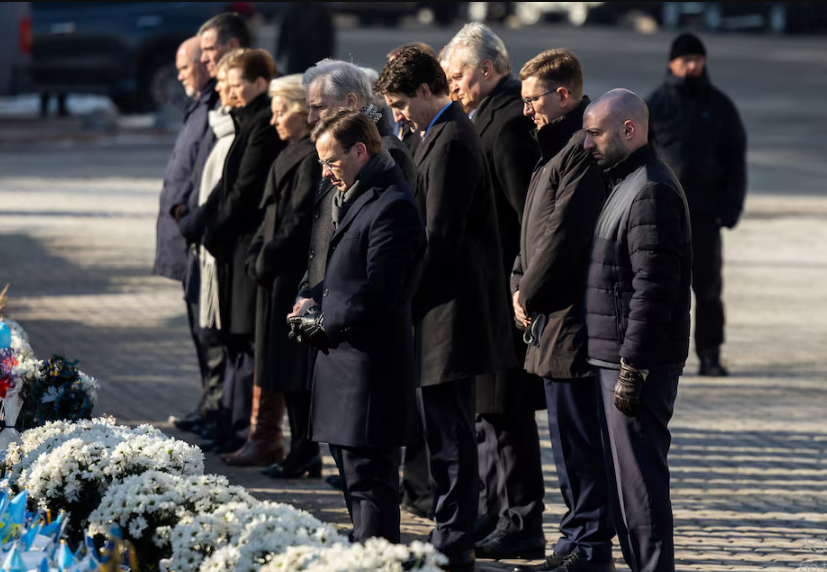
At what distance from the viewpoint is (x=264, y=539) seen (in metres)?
3.99

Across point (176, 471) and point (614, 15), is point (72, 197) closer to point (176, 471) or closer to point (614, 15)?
point (176, 471)

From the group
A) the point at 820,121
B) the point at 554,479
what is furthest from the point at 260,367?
the point at 820,121

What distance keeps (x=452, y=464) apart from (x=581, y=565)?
0.64m

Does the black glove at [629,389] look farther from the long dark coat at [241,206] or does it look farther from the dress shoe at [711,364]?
the dress shoe at [711,364]

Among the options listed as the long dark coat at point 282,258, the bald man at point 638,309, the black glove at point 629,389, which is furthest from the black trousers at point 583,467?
the long dark coat at point 282,258

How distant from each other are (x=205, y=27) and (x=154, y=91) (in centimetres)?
1659

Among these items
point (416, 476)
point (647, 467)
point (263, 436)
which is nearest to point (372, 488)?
point (647, 467)

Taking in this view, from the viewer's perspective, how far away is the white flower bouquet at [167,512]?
415cm

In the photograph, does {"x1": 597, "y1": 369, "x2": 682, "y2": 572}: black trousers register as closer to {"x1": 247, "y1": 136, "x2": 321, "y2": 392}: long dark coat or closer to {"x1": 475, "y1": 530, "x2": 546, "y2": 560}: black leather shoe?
{"x1": 475, "y1": 530, "x2": 546, "y2": 560}: black leather shoe

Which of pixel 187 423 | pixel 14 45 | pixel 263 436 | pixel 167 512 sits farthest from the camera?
pixel 14 45

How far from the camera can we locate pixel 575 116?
6070 millimetres

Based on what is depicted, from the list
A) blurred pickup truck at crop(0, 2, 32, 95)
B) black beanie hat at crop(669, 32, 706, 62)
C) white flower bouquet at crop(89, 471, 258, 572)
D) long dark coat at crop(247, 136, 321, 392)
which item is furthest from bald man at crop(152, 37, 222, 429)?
blurred pickup truck at crop(0, 2, 32, 95)

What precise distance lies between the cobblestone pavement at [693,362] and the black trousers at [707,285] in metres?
0.30

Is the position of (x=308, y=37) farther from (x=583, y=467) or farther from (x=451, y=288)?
(x=583, y=467)
